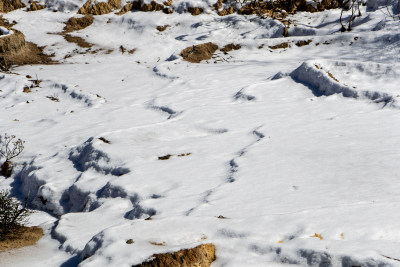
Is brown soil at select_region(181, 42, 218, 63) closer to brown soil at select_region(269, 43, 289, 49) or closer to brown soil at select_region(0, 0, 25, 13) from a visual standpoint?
brown soil at select_region(269, 43, 289, 49)

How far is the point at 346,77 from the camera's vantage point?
30.7ft

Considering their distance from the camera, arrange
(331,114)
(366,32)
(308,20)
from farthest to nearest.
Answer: (308,20) → (366,32) → (331,114)

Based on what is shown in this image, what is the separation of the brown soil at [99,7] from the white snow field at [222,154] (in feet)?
21.2

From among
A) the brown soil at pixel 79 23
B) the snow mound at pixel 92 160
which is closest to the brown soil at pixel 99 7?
the brown soil at pixel 79 23

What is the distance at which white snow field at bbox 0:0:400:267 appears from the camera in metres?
3.16

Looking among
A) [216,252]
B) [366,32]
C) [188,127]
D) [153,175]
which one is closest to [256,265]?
[216,252]

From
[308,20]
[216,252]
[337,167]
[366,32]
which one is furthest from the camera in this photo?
[308,20]

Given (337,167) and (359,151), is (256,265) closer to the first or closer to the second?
(337,167)

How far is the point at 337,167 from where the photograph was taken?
484 centimetres

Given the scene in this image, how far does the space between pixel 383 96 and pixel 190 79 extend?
6.16 metres

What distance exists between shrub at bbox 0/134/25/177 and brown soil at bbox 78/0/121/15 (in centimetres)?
1369

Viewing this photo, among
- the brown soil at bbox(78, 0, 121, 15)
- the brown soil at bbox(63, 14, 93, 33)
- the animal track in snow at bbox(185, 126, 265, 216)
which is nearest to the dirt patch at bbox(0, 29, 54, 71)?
the brown soil at bbox(63, 14, 93, 33)

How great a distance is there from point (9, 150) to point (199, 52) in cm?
924

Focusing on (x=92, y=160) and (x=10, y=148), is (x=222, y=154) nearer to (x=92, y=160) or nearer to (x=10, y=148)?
(x=92, y=160)
